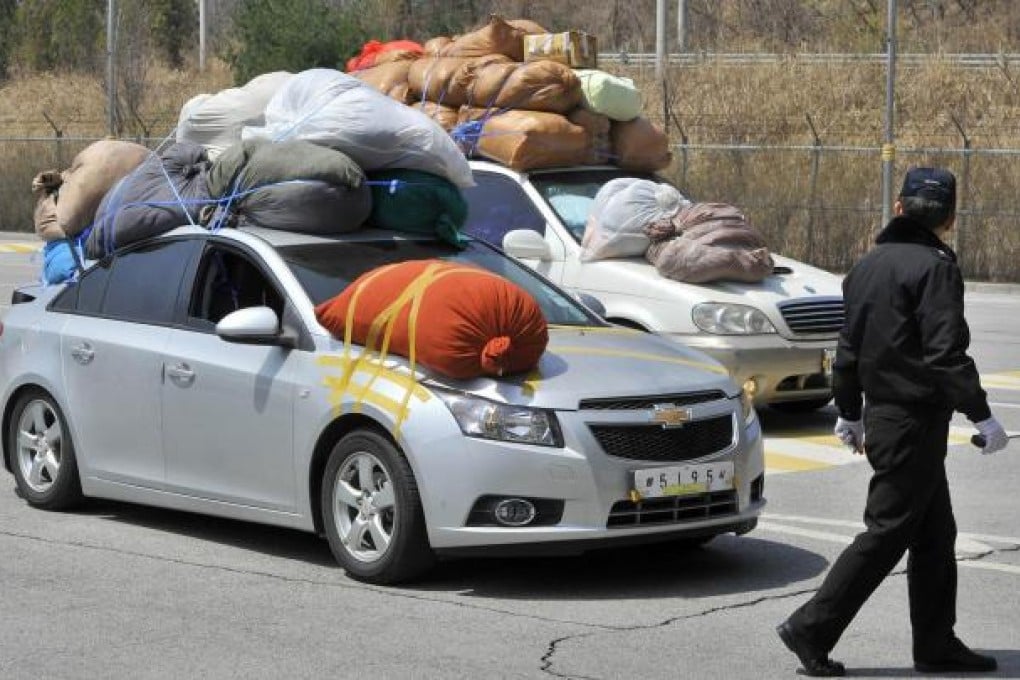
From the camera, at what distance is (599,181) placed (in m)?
15.0

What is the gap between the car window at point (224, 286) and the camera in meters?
9.45

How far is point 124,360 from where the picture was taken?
31.8 ft

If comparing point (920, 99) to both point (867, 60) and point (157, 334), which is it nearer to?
point (867, 60)

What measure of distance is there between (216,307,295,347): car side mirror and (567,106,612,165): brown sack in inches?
262

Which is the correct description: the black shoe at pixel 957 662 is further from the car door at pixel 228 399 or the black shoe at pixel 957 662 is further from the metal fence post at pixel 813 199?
the metal fence post at pixel 813 199

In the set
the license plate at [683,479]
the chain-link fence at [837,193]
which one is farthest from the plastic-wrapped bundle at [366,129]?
the chain-link fence at [837,193]

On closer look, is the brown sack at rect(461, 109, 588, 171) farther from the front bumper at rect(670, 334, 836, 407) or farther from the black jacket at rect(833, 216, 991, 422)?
the black jacket at rect(833, 216, 991, 422)

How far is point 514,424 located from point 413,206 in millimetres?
2086

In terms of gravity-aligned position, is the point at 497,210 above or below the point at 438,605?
above

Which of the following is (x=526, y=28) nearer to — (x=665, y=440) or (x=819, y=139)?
(x=665, y=440)

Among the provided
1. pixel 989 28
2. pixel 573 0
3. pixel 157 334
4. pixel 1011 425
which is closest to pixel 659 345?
pixel 157 334

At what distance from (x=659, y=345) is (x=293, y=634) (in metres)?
2.41

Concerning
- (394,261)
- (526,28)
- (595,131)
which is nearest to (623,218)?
(595,131)

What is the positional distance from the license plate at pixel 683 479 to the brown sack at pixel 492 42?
27.6 ft
